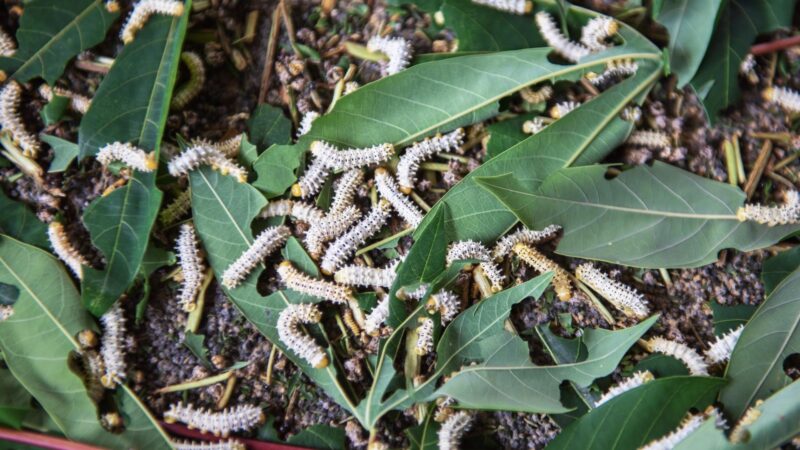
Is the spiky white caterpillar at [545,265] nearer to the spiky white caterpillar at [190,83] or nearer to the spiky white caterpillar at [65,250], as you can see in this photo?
the spiky white caterpillar at [190,83]

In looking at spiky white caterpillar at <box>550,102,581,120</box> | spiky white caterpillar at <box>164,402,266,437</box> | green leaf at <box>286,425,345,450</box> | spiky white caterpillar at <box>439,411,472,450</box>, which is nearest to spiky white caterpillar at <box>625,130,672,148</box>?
spiky white caterpillar at <box>550,102,581,120</box>

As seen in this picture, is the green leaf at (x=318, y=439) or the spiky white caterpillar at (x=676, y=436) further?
the green leaf at (x=318, y=439)

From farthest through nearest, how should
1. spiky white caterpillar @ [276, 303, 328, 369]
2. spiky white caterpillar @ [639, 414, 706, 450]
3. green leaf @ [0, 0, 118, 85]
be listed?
green leaf @ [0, 0, 118, 85] < spiky white caterpillar @ [276, 303, 328, 369] < spiky white caterpillar @ [639, 414, 706, 450]

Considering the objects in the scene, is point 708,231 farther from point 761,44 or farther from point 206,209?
point 206,209

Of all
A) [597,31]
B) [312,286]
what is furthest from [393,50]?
[312,286]

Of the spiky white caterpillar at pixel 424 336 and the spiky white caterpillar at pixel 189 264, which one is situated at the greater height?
the spiky white caterpillar at pixel 189 264

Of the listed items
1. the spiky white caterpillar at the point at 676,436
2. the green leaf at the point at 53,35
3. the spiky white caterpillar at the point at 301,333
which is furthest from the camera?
the green leaf at the point at 53,35

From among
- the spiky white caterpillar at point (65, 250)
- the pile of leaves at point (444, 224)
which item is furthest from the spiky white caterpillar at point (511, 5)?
the spiky white caterpillar at point (65, 250)

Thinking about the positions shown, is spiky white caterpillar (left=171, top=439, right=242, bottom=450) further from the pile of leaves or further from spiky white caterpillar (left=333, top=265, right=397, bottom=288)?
spiky white caterpillar (left=333, top=265, right=397, bottom=288)
